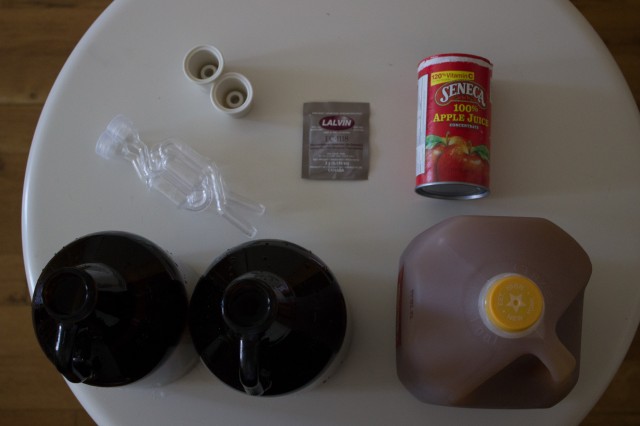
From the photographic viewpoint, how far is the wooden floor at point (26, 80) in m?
1.24

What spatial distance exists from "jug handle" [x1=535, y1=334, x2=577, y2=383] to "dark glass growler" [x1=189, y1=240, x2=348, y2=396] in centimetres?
20

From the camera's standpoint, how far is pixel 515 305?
1.56ft

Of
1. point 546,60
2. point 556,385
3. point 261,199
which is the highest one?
point 546,60

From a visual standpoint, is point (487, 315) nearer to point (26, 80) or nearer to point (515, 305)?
point (515, 305)

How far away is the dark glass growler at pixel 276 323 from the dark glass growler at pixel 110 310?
0.12 ft

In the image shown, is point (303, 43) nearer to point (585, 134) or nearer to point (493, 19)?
point (493, 19)

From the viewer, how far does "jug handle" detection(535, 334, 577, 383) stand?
513 millimetres

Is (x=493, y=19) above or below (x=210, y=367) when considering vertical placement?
above

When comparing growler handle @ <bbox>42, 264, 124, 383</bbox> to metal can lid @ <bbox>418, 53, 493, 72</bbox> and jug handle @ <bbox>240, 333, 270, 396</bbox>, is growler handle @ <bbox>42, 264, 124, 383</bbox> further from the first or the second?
metal can lid @ <bbox>418, 53, 493, 72</bbox>

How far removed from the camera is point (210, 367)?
55 cm

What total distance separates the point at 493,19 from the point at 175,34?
16.9 inches

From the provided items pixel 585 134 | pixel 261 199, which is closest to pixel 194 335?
pixel 261 199

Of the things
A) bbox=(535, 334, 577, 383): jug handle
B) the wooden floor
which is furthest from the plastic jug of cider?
the wooden floor

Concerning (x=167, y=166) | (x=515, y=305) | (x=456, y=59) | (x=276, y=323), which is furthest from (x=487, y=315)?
(x=167, y=166)
